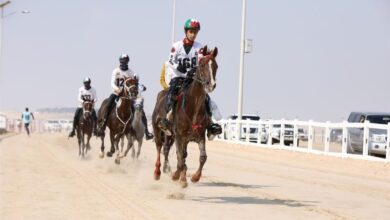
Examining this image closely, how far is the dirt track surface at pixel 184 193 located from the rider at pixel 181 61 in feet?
4.93

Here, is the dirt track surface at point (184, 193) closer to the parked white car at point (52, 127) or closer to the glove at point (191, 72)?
the glove at point (191, 72)

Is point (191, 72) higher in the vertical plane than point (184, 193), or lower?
higher

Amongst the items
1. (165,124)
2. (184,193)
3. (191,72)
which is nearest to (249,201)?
(184,193)

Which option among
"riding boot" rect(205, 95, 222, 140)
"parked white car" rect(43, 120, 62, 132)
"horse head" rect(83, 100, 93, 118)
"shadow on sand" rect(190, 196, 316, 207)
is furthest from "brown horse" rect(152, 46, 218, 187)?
"parked white car" rect(43, 120, 62, 132)

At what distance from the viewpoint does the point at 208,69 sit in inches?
506

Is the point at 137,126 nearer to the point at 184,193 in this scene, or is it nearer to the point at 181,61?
the point at 181,61

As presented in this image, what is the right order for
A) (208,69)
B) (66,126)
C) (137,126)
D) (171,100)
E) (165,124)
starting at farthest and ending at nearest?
(66,126), (137,126), (165,124), (171,100), (208,69)

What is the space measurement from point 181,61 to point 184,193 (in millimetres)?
2361

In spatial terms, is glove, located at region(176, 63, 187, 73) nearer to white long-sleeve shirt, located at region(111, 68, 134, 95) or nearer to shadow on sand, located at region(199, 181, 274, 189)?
shadow on sand, located at region(199, 181, 274, 189)

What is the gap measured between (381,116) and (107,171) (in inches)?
612

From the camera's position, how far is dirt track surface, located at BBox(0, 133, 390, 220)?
37.3 feet

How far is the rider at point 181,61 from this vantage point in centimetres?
1423

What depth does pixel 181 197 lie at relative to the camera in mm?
13258

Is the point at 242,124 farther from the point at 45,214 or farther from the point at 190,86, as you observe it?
the point at 45,214
